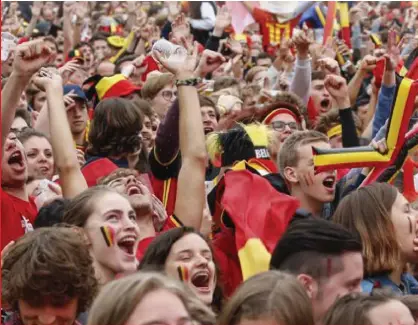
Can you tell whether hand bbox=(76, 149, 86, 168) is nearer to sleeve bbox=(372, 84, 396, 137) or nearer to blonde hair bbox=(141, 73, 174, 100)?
blonde hair bbox=(141, 73, 174, 100)

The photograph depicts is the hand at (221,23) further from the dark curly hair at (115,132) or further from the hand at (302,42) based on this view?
the dark curly hair at (115,132)

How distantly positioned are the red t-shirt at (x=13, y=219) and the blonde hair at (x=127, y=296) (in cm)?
182

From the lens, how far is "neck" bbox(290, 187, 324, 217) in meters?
5.74

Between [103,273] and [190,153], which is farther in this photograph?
[190,153]

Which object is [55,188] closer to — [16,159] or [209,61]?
[16,159]

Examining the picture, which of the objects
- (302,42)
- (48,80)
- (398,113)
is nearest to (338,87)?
(398,113)

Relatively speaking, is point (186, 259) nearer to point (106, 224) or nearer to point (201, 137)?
point (106, 224)

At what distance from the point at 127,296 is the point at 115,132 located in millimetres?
3073

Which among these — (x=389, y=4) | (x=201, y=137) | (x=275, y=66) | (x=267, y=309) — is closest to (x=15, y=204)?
(x=201, y=137)

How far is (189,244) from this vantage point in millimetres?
4438

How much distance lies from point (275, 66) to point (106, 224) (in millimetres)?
5717

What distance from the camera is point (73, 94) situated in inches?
293

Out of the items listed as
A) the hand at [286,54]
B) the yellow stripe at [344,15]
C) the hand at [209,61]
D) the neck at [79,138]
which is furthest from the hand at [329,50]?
the hand at [209,61]

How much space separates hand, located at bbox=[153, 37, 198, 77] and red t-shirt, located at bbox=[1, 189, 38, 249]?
89 centimetres
